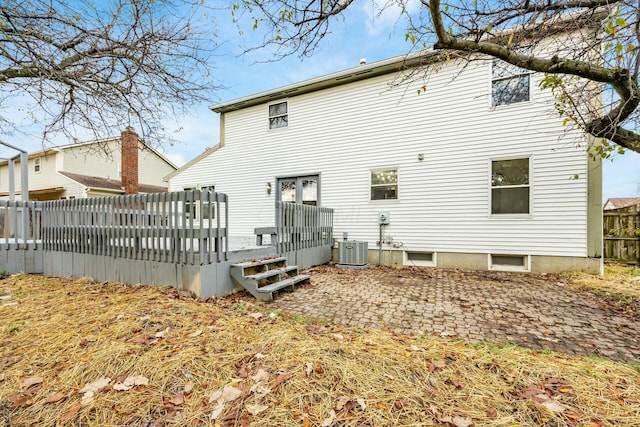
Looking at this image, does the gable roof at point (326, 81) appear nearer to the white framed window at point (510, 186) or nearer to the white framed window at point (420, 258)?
the white framed window at point (510, 186)

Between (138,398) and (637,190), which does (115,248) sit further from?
(637,190)

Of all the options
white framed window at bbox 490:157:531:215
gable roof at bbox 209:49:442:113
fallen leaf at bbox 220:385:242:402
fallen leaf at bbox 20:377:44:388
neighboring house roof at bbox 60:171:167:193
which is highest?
gable roof at bbox 209:49:442:113

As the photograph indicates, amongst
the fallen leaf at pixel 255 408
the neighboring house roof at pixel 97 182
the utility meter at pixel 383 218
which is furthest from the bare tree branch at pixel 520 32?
the neighboring house roof at pixel 97 182

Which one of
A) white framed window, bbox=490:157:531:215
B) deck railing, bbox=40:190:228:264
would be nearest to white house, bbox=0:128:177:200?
deck railing, bbox=40:190:228:264

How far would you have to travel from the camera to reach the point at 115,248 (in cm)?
488

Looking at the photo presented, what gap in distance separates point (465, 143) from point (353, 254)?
13.4ft

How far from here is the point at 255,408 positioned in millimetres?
1772

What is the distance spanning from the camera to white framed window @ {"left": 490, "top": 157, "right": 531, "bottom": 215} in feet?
21.9

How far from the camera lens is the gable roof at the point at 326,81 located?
771 centimetres

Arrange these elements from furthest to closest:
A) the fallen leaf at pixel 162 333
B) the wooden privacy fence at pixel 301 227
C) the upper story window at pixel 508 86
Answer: the upper story window at pixel 508 86 < the wooden privacy fence at pixel 301 227 < the fallen leaf at pixel 162 333

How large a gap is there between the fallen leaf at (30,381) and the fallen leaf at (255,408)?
1.68 metres

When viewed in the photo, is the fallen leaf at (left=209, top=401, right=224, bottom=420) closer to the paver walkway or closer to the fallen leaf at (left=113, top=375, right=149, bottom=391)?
the fallen leaf at (left=113, top=375, right=149, bottom=391)

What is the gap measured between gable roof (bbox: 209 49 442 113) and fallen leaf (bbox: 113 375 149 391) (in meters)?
7.41

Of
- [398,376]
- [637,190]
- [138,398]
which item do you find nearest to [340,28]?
[398,376]
